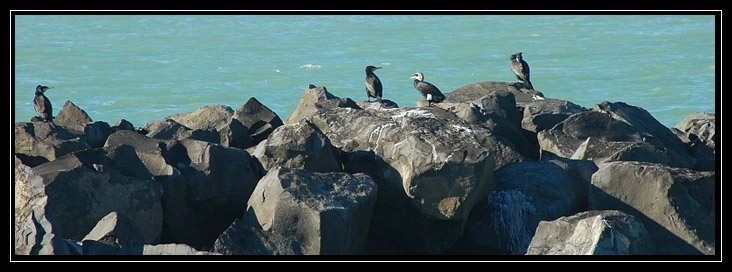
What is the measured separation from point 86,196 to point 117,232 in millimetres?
1004

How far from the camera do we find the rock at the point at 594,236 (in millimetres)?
7547

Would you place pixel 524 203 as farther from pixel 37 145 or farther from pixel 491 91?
pixel 491 91

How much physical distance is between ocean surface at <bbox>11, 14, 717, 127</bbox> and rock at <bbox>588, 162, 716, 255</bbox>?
16.3 m

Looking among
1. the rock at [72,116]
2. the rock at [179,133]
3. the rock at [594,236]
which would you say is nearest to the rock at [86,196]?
the rock at [179,133]

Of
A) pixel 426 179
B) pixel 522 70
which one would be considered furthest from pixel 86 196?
pixel 522 70

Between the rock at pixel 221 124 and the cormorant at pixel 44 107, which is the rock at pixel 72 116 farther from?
the rock at pixel 221 124

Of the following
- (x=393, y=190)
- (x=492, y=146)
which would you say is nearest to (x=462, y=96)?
(x=492, y=146)

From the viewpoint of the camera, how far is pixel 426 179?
29.0 feet

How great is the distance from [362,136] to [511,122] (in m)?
2.69

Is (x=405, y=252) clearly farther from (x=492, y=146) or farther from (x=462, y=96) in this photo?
(x=462, y=96)

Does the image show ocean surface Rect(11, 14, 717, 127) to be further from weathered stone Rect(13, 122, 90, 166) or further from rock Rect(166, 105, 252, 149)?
weathered stone Rect(13, 122, 90, 166)

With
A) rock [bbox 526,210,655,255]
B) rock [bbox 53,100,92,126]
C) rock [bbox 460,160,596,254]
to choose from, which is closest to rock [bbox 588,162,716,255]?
rock [bbox 460,160,596,254]

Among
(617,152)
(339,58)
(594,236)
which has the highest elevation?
(617,152)

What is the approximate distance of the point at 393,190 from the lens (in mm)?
9062
